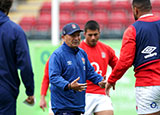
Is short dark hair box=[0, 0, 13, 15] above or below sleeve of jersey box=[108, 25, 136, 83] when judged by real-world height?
above

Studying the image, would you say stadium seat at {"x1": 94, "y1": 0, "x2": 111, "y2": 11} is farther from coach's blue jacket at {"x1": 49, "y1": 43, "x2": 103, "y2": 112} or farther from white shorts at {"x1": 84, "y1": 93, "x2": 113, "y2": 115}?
coach's blue jacket at {"x1": 49, "y1": 43, "x2": 103, "y2": 112}

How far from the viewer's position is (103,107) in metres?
4.96

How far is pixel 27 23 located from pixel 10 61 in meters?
11.6

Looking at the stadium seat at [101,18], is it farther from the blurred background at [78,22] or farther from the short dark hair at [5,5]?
the short dark hair at [5,5]

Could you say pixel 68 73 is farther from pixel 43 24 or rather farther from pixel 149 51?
pixel 43 24

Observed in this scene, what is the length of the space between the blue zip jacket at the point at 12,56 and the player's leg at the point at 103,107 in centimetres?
195

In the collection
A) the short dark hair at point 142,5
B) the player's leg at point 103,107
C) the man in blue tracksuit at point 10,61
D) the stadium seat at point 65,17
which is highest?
the short dark hair at point 142,5

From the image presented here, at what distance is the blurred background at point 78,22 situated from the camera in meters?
6.71

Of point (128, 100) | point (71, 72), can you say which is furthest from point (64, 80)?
point (128, 100)

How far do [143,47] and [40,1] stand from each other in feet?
50.2

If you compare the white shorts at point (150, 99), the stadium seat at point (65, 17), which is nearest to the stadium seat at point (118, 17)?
the stadium seat at point (65, 17)

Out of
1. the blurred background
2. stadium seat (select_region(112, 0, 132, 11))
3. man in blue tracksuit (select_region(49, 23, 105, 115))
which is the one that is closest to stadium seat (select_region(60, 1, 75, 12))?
the blurred background

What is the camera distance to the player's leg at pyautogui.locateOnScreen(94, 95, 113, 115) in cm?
491

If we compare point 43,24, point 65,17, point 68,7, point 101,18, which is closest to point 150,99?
point 101,18
